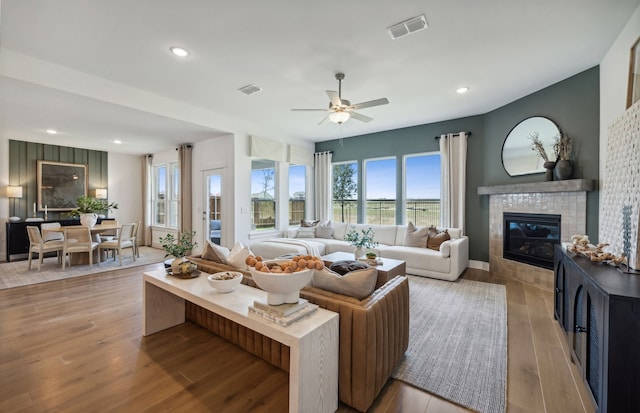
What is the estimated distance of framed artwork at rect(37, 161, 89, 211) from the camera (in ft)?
20.7

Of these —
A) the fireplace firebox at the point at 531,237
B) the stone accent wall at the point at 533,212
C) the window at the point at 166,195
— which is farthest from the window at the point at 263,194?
the fireplace firebox at the point at 531,237

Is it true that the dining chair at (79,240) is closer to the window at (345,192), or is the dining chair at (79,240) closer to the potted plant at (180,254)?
the potted plant at (180,254)

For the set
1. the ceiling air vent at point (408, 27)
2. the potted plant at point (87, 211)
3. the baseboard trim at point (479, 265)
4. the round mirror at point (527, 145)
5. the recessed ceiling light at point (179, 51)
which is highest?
the recessed ceiling light at point (179, 51)

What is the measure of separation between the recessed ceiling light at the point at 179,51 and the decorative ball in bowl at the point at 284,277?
8.46 feet

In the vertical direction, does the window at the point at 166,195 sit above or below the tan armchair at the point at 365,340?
above

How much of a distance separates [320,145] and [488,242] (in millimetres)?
4460

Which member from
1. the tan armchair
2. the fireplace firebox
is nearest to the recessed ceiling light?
the tan armchair

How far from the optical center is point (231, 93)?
4.06 meters

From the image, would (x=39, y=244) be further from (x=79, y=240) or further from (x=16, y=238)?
(x=16, y=238)

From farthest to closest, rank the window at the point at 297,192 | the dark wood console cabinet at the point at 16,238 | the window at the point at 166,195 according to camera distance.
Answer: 1. the window at the point at 166,195
2. the window at the point at 297,192
3. the dark wood console cabinet at the point at 16,238

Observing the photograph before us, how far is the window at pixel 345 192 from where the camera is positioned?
6754 millimetres

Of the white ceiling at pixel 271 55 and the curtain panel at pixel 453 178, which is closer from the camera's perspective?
the white ceiling at pixel 271 55

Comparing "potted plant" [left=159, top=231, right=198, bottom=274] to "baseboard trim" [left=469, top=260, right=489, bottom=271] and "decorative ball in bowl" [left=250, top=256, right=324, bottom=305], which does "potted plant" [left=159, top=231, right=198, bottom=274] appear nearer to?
"decorative ball in bowl" [left=250, top=256, right=324, bottom=305]

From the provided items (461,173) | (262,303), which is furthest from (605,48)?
(262,303)
